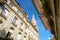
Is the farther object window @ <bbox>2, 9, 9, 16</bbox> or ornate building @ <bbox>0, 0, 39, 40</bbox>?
window @ <bbox>2, 9, 9, 16</bbox>

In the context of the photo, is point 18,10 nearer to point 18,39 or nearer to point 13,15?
point 13,15

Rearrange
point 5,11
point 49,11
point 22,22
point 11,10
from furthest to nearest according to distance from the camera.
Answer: point 22,22, point 11,10, point 5,11, point 49,11

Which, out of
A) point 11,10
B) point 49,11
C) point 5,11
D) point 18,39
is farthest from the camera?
point 18,39

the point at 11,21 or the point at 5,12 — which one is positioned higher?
the point at 5,12

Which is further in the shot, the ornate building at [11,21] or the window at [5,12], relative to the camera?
the window at [5,12]

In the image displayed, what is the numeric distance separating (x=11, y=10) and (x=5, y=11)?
2.34 metres

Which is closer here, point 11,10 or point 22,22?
point 11,10

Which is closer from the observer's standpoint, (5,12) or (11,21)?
(5,12)

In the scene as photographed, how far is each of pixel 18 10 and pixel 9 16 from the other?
4.74 metres

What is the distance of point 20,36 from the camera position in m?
28.2

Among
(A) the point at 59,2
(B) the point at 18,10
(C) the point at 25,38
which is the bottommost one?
(A) the point at 59,2

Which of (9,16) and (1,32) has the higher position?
(9,16)

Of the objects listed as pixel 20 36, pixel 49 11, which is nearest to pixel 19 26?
pixel 20 36

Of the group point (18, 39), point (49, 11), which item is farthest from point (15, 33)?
point (49, 11)
